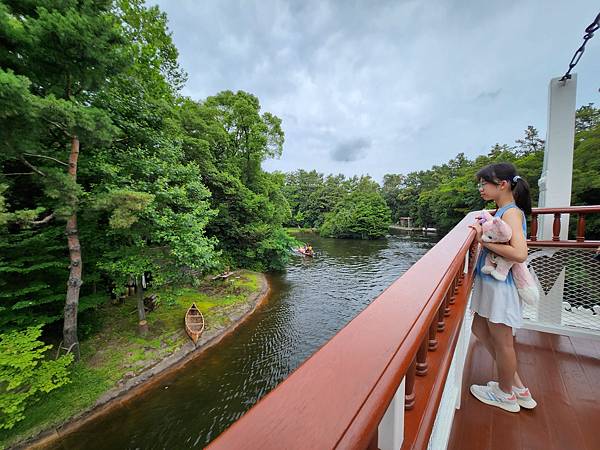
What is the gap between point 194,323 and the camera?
6.37 meters

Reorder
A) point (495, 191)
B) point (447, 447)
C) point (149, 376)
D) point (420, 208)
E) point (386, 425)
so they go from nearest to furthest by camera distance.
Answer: point (386, 425)
point (447, 447)
point (495, 191)
point (149, 376)
point (420, 208)

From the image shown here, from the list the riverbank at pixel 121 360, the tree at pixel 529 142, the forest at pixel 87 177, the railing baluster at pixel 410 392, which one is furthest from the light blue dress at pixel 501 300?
the tree at pixel 529 142

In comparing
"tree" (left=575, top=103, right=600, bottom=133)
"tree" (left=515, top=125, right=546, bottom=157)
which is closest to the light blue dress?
"tree" (left=575, top=103, right=600, bottom=133)

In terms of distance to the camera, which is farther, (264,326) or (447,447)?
(264,326)

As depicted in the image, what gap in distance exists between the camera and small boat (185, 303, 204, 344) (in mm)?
5914

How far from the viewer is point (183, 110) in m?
9.30

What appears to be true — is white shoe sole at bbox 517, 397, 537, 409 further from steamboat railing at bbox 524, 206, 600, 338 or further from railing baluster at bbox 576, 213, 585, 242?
railing baluster at bbox 576, 213, 585, 242

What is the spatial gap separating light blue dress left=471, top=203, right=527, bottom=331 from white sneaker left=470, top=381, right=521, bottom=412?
1.48 ft

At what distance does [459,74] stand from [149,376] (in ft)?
37.4

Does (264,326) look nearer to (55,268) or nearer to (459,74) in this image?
(55,268)

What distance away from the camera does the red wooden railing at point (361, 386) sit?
296 mm

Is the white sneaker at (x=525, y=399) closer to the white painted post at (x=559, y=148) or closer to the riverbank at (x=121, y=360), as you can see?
the white painted post at (x=559, y=148)

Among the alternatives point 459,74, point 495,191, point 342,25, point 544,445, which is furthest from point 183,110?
point 544,445

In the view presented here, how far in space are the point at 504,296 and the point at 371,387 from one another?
120 centimetres
